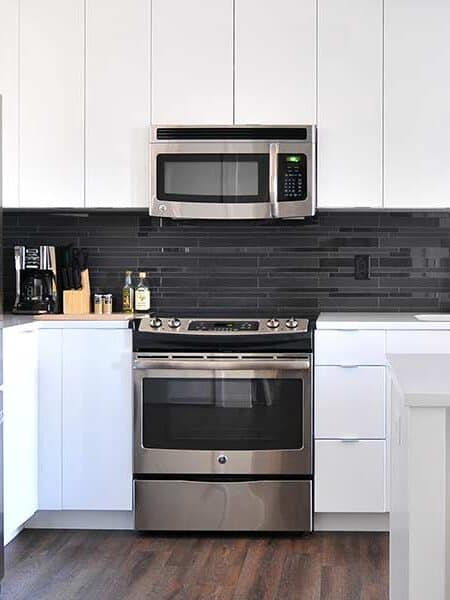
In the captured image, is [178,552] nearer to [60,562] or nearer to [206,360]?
[60,562]

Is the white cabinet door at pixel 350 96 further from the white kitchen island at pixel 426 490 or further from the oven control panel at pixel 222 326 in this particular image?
the white kitchen island at pixel 426 490

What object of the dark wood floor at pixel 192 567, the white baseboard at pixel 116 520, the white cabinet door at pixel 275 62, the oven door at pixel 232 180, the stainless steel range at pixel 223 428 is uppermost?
the white cabinet door at pixel 275 62

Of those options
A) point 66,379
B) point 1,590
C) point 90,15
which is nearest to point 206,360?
point 66,379

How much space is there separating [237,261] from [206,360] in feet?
2.55

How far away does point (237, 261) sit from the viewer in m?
4.88

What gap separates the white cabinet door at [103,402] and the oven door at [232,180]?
0.64 m

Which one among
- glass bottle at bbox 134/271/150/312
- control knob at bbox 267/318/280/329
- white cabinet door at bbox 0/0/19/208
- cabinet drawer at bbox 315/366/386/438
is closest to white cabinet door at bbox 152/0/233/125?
white cabinet door at bbox 0/0/19/208

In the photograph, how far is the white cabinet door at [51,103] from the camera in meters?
4.48

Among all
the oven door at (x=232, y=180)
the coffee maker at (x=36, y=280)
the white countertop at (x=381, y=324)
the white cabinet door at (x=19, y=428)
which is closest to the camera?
the white cabinet door at (x=19, y=428)

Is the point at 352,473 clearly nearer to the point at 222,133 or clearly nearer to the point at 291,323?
the point at 291,323

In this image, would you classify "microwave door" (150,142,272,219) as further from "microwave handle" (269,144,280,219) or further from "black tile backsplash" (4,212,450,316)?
"black tile backsplash" (4,212,450,316)

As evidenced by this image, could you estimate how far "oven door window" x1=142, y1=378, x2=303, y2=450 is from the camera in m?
4.27

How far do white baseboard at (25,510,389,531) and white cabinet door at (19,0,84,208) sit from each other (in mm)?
1392

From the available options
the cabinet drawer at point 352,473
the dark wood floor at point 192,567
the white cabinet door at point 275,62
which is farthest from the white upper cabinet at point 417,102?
the dark wood floor at point 192,567
